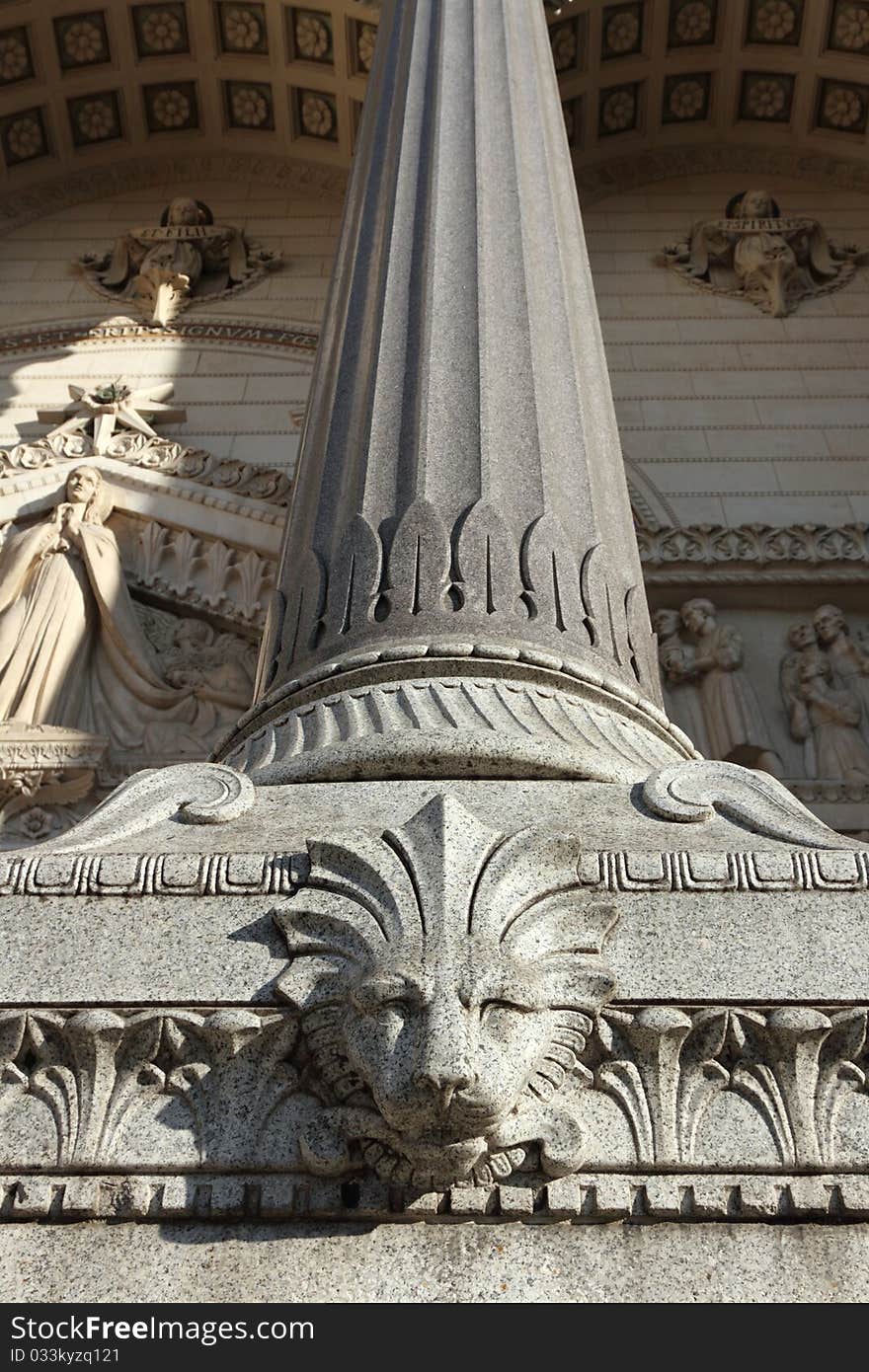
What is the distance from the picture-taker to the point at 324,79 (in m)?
13.3

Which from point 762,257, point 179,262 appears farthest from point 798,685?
point 179,262

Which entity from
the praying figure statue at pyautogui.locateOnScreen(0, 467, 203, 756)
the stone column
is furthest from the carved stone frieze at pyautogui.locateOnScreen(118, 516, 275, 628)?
the stone column

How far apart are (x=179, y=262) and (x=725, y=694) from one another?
7.00m

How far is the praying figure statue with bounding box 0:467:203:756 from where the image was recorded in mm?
7453

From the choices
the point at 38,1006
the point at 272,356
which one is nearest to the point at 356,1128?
the point at 38,1006

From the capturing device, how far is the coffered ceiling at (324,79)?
12906 mm

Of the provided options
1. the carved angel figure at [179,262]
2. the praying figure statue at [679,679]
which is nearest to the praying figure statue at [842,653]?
the praying figure statue at [679,679]

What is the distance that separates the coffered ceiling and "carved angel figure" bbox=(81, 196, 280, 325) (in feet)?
5.53

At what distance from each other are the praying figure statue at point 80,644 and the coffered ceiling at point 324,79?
6.41m

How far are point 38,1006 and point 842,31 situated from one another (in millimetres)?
13402

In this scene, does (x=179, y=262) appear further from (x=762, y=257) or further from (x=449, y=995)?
(x=449, y=995)

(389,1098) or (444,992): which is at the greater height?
(444,992)
